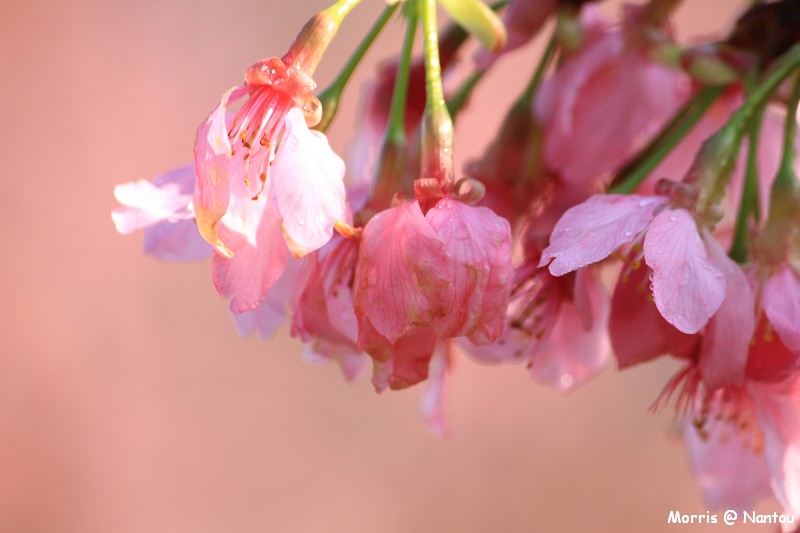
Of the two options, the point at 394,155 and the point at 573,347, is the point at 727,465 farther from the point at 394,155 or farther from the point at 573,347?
the point at 394,155

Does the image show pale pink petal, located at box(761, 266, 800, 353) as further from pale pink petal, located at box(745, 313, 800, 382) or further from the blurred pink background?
the blurred pink background

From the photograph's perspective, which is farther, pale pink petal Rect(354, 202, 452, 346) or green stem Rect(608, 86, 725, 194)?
green stem Rect(608, 86, 725, 194)

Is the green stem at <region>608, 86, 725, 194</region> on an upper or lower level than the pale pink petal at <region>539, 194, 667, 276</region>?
lower

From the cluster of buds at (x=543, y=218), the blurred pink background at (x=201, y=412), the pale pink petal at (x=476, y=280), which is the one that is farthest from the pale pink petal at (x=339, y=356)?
the blurred pink background at (x=201, y=412)

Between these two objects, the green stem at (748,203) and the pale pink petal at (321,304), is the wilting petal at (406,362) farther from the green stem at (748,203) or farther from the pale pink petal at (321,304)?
the green stem at (748,203)

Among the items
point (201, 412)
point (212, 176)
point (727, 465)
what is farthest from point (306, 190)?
point (201, 412)

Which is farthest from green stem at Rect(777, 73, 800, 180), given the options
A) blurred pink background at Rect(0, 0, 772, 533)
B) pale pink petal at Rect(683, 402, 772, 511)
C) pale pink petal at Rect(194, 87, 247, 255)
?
blurred pink background at Rect(0, 0, 772, 533)
